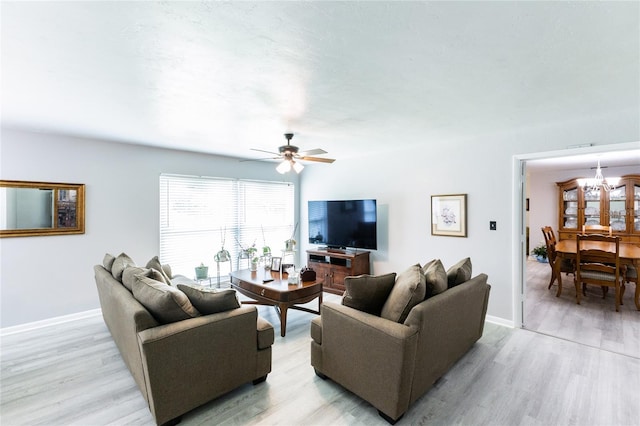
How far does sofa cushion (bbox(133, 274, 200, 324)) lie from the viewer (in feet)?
6.39

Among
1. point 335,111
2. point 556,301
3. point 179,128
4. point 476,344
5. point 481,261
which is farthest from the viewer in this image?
point 556,301

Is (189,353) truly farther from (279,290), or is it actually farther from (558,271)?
(558,271)

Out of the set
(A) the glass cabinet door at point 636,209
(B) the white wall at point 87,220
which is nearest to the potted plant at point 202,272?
(B) the white wall at point 87,220

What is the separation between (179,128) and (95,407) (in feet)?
8.91

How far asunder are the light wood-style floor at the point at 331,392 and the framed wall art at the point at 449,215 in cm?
147

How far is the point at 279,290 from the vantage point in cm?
316

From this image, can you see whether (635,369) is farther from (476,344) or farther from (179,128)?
(179,128)

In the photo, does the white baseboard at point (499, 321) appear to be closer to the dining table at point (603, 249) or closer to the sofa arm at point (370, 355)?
the dining table at point (603, 249)

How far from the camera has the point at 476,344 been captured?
3.03 m

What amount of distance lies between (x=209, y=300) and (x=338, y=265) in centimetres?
297

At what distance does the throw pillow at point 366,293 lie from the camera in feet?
7.22

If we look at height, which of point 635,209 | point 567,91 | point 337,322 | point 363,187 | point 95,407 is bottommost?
point 95,407

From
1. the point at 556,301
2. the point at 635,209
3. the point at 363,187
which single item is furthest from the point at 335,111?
the point at 635,209

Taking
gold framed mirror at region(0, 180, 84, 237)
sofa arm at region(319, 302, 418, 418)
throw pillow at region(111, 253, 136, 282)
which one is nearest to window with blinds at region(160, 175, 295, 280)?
gold framed mirror at region(0, 180, 84, 237)
